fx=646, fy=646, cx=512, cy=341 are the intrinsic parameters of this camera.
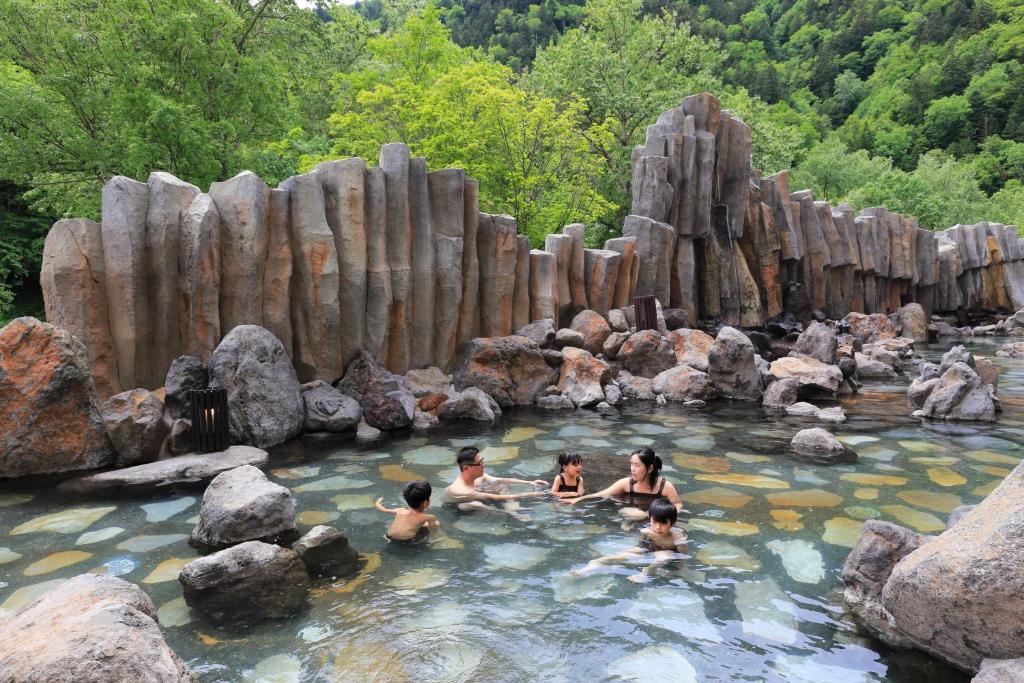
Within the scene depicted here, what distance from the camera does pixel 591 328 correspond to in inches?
533

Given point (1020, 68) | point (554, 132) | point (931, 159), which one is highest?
point (1020, 68)

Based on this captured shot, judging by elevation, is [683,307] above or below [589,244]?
below

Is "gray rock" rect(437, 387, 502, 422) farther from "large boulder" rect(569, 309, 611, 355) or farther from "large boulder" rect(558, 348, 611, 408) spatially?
"large boulder" rect(569, 309, 611, 355)

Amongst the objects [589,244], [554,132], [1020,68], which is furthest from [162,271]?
[1020,68]

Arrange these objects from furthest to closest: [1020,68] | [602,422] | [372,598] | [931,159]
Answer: [1020,68], [931,159], [602,422], [372,598]

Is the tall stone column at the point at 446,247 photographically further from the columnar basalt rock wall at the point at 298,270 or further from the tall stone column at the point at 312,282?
the tall stone column at the point at 312,282

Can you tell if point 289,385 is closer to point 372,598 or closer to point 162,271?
point 162,271

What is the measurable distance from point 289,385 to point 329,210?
Result: 2.93 meters

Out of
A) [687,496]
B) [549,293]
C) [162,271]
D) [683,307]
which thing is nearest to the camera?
[687,496]

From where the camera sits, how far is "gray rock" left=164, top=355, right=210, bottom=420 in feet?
25.8

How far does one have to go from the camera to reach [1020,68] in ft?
183

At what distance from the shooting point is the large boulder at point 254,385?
8.05 meters

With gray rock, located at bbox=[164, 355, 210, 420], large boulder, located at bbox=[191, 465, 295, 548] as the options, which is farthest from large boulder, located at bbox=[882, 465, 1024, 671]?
gray rock, located at bbox=[164, 355, 210, 420]

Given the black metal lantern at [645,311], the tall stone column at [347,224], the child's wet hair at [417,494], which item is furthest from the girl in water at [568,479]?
the black metal lantern at [645,311]
